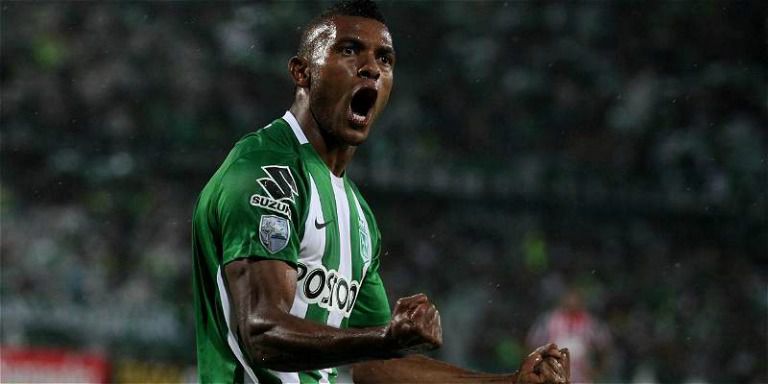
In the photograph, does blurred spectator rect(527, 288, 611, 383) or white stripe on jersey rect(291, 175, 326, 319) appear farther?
blurred spectator rect(527, 288, 611, 383)

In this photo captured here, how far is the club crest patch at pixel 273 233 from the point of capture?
269 cm

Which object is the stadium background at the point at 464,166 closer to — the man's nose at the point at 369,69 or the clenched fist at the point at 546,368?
the clenched fist at the point at 546,368

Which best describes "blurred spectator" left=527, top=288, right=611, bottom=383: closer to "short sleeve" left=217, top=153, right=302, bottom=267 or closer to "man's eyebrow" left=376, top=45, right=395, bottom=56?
"man's eyebrow" left=376, top=45, right=395, bottom=56

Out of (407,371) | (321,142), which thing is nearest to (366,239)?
(321,142)

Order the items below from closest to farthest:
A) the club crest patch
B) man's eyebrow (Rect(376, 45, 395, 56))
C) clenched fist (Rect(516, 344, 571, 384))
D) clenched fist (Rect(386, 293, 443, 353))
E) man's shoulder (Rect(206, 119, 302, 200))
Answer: clenched fist (Rect(386, 293, 443, 353))
the club crest patch
man's shoulder (Rect(206, 119, 302, 200))
clenched fist (Rect(516, 344, 571, 384))
man's eyebrow (Rect(376, 45, 395, 56))

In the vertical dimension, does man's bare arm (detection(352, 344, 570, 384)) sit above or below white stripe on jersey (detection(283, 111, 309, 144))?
below

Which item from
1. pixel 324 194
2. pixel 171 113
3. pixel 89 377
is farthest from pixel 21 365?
pixel 324 194

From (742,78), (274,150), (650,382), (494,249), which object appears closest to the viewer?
(274,150)

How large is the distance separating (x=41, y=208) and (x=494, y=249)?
527 centimetres

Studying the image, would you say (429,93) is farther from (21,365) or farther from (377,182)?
(21,365)

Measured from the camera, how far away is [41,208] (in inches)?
518

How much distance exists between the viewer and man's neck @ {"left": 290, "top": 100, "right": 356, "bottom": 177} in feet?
10.2

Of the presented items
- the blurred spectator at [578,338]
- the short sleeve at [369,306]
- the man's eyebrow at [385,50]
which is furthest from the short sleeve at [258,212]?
the blurred spectator at [578,338]

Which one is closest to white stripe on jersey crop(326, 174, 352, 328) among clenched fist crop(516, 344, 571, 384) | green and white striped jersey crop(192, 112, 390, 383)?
green and white striped jersey crop(192, 112, 390, 383)
